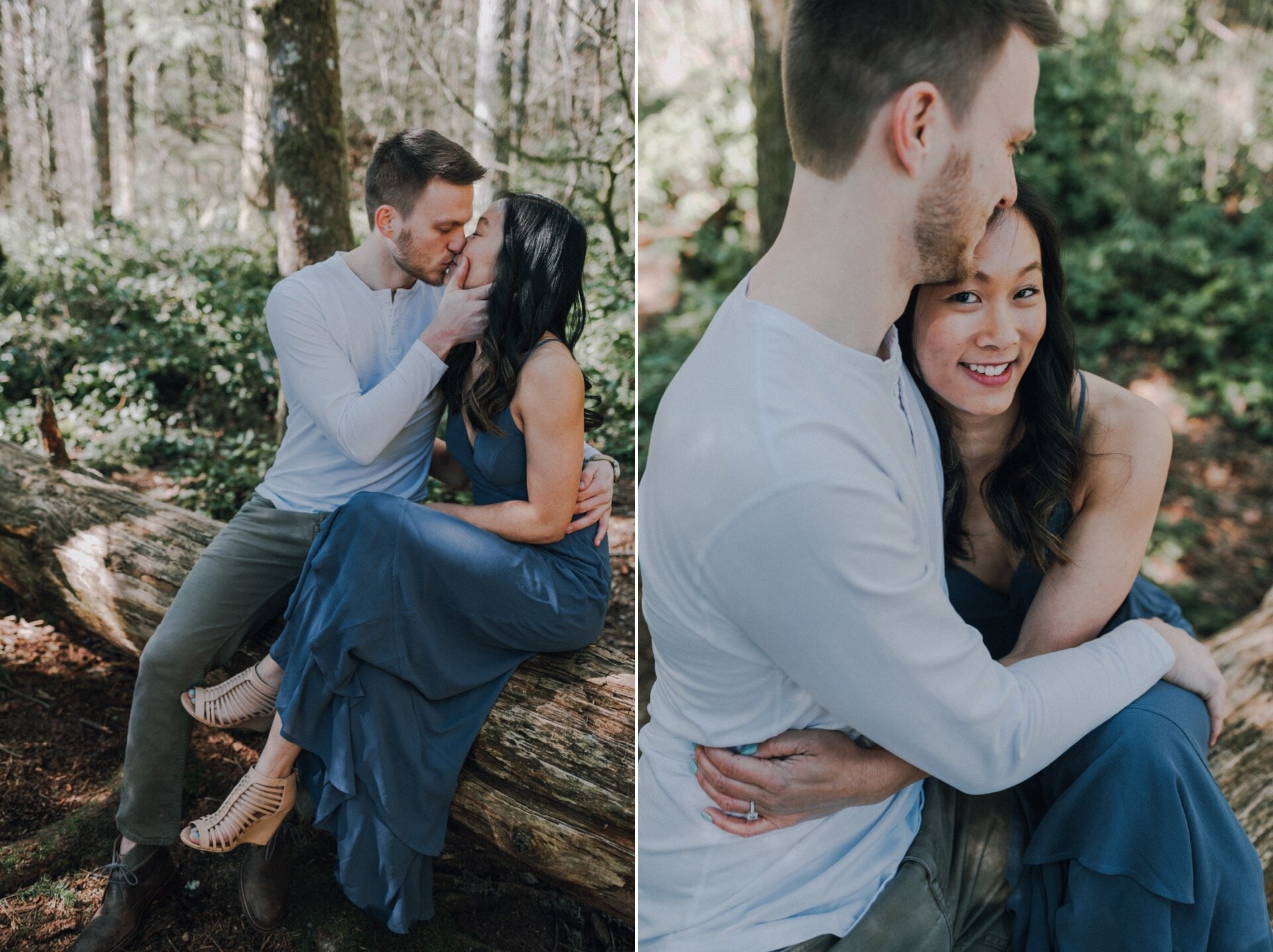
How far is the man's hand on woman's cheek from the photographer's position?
1.60 m

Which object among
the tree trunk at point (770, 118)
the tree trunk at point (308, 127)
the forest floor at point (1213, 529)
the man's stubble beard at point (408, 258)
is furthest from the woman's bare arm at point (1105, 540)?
the tree trunk at point (770, 118)

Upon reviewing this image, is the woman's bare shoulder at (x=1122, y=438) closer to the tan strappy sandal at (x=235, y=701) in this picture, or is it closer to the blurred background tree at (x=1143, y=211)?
the tan strappy sandal at (x=235, y=701)

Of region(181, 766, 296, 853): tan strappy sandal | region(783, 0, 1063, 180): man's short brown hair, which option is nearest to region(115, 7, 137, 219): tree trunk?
region(181, 766, 296, 853): tan strappy sandal

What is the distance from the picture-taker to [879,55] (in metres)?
1.43

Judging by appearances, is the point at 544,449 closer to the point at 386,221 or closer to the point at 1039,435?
the point at 386,221

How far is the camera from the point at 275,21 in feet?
7.46

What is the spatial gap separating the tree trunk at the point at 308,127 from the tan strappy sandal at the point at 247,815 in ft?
3.74

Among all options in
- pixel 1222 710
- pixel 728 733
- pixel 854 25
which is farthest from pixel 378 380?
pixel 1222 710

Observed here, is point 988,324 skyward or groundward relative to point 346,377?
skyward

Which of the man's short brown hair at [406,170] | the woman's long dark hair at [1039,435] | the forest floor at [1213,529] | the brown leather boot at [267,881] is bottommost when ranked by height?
the forest floor at [1213,529]

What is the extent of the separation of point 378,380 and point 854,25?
1.25 metres

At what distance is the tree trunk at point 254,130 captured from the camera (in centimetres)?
227

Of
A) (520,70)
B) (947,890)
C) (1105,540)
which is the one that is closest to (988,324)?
(1105,540)

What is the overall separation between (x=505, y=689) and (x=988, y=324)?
1271 mm
